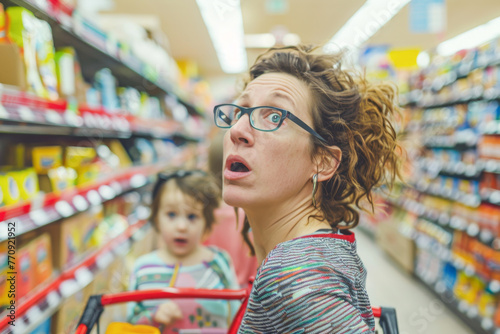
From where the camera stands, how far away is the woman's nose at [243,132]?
92 centimetres

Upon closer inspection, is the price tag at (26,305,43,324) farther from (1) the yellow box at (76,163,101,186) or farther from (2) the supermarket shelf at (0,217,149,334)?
(1) the yellow box at (76,163,101,186)

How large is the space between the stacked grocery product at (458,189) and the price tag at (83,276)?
6.24 ft

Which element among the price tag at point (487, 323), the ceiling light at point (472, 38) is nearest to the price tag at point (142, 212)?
the price tag at point (487, 323)

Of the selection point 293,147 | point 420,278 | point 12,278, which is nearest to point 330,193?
point 293,147

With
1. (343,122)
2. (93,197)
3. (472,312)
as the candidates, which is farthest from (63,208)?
(472,312)

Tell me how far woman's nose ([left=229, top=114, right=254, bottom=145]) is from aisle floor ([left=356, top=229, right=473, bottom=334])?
224 centimetres

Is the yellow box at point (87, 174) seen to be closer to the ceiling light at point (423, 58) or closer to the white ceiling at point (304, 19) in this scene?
the white ceiling at point (304, 19)

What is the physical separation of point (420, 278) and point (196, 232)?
3.55 m

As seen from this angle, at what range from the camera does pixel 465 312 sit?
A: 11.0 ft

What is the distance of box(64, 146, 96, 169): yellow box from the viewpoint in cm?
220

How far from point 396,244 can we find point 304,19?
385 cm

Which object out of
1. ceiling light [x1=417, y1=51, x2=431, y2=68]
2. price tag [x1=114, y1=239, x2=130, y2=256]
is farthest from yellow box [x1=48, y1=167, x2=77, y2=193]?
ceiling light [x1=417, y1=51, x2=431, y2=68]

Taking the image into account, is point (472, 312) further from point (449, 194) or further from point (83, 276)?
point (83, 276)

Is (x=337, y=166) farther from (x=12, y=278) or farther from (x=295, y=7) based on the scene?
(x=295, y=7)
